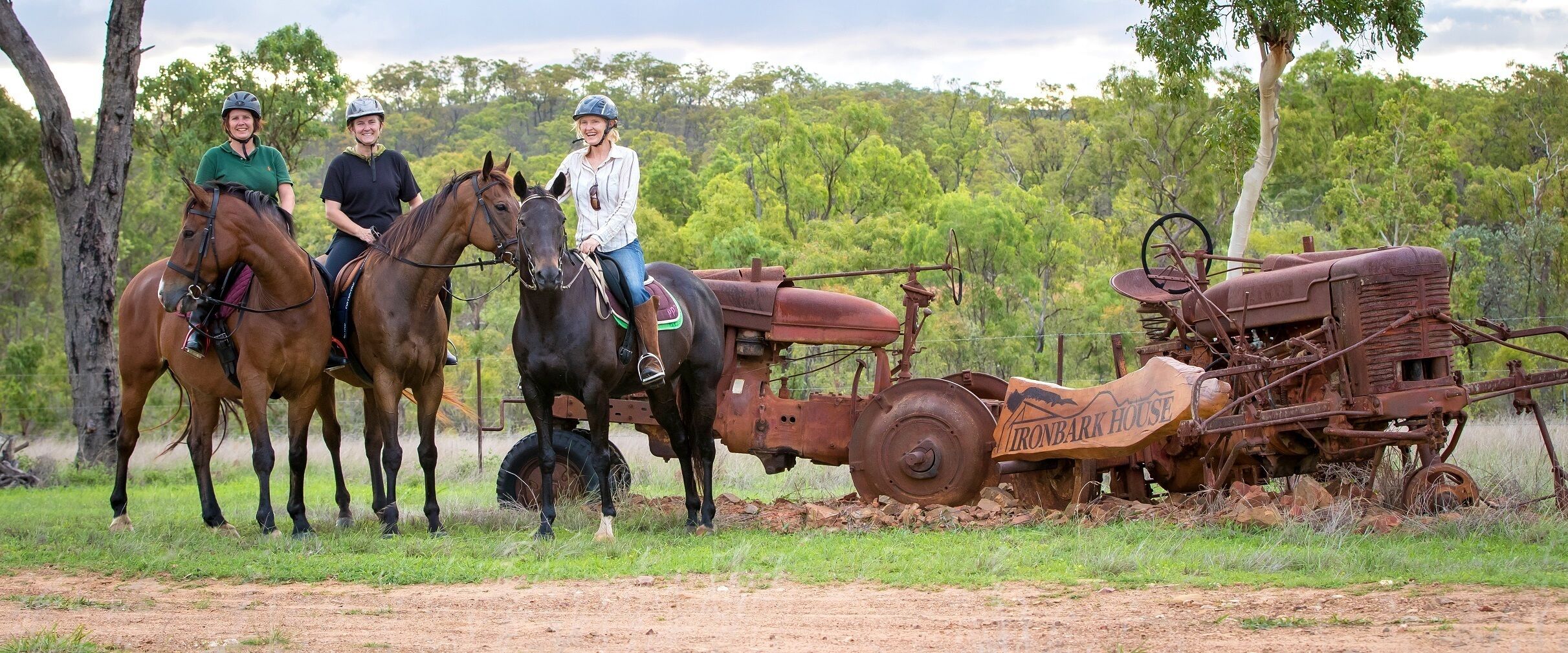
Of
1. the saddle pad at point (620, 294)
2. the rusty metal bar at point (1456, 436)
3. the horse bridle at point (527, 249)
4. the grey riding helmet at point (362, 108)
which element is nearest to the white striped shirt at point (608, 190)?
the saddle pad at point (620, 294)

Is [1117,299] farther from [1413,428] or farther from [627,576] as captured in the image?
[627,576]

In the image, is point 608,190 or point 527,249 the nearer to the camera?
point 527,249

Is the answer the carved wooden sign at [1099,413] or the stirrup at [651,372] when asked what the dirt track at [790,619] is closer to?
the stirrup at [651,372]

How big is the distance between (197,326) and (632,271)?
2.84 m

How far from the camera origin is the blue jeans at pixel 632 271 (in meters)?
8.72

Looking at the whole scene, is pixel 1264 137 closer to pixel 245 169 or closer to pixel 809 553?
pixel 809 553

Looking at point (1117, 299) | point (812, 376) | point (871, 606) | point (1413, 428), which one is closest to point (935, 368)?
point (812, 376)

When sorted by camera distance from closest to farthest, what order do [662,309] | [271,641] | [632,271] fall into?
[271,641] < [632,271] < [662,309]

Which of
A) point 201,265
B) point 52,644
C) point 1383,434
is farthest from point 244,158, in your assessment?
point 1383,434

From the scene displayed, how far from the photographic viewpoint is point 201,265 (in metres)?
8.38

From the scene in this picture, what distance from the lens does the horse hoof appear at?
937cm

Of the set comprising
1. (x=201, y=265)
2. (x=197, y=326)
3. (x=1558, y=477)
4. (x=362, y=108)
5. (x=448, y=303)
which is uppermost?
(x=362, y=108)

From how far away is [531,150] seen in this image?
8288 centimetres

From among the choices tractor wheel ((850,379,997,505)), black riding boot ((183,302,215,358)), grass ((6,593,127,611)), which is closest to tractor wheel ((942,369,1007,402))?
tractor wheel ((850,379,997,505))
